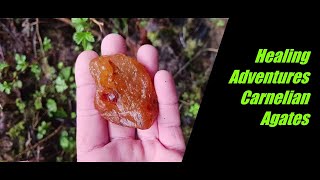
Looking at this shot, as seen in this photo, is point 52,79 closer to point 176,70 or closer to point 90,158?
point 90,158

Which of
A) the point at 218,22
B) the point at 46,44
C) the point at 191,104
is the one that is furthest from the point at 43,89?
the point at 218,22

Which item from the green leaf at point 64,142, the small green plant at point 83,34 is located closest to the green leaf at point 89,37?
the small green plant at point 83,34

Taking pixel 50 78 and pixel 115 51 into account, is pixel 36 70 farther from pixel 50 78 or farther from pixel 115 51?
pixel 115 51

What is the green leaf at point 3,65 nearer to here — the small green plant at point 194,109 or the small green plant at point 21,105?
the small green plant at point 21,105

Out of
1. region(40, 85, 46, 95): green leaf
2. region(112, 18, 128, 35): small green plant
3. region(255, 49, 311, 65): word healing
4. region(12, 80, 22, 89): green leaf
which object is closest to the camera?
region(255, 49, 311, 65): word healing

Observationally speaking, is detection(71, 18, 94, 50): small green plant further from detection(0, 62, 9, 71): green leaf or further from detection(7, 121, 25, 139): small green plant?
detection(7, 121, 25, 139): small green plant

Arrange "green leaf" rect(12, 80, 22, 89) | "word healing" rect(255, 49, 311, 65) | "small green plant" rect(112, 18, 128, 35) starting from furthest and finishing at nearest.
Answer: "small green plant" rect(112, 18, 128, 35) < "green leaf" rect(12, 80, 22, 89) < "word healing" rect(255, 49, 311, 65)

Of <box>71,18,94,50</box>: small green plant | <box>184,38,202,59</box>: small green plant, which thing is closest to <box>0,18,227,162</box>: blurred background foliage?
<box>71,18,94,50</box>: small green plant
